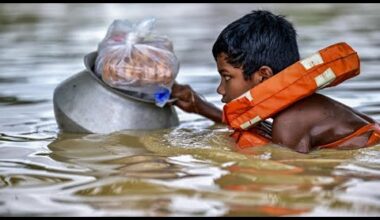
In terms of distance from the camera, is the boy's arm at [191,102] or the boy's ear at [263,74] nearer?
the boy's ear at [263,74]

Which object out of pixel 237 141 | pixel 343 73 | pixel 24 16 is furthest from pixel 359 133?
pixel 24 16

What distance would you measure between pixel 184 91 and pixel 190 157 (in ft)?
3.59

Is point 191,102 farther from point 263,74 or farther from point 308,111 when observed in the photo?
point 308,111

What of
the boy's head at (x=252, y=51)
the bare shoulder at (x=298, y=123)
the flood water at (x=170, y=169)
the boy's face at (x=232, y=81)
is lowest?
the flood water at (x=170, y=169)


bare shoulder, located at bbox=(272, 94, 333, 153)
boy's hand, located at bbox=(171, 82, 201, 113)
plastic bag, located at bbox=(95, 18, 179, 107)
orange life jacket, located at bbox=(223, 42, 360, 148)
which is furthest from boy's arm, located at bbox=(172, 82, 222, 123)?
bare shoulder, located at bbox=(272, 94, 333, 153)

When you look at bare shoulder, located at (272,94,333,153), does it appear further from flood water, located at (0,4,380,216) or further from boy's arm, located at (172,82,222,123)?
boy's arm, located at (172,82,222,123)

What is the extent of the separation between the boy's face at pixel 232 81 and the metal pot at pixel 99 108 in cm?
72

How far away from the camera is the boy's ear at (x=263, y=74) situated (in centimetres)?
500

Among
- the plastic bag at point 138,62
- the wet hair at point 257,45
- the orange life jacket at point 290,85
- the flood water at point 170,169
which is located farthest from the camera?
the plastic bag at point 138,62

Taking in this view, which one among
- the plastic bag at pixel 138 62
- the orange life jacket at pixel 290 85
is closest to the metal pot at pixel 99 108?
the plastic bag at pixel 138 62

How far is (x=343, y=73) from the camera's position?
194 inches

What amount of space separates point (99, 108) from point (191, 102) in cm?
70

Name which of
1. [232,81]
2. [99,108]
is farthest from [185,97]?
[232,81]

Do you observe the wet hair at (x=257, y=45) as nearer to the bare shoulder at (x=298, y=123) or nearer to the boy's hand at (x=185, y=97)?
the bare shoulder at (x=298, y=123)
